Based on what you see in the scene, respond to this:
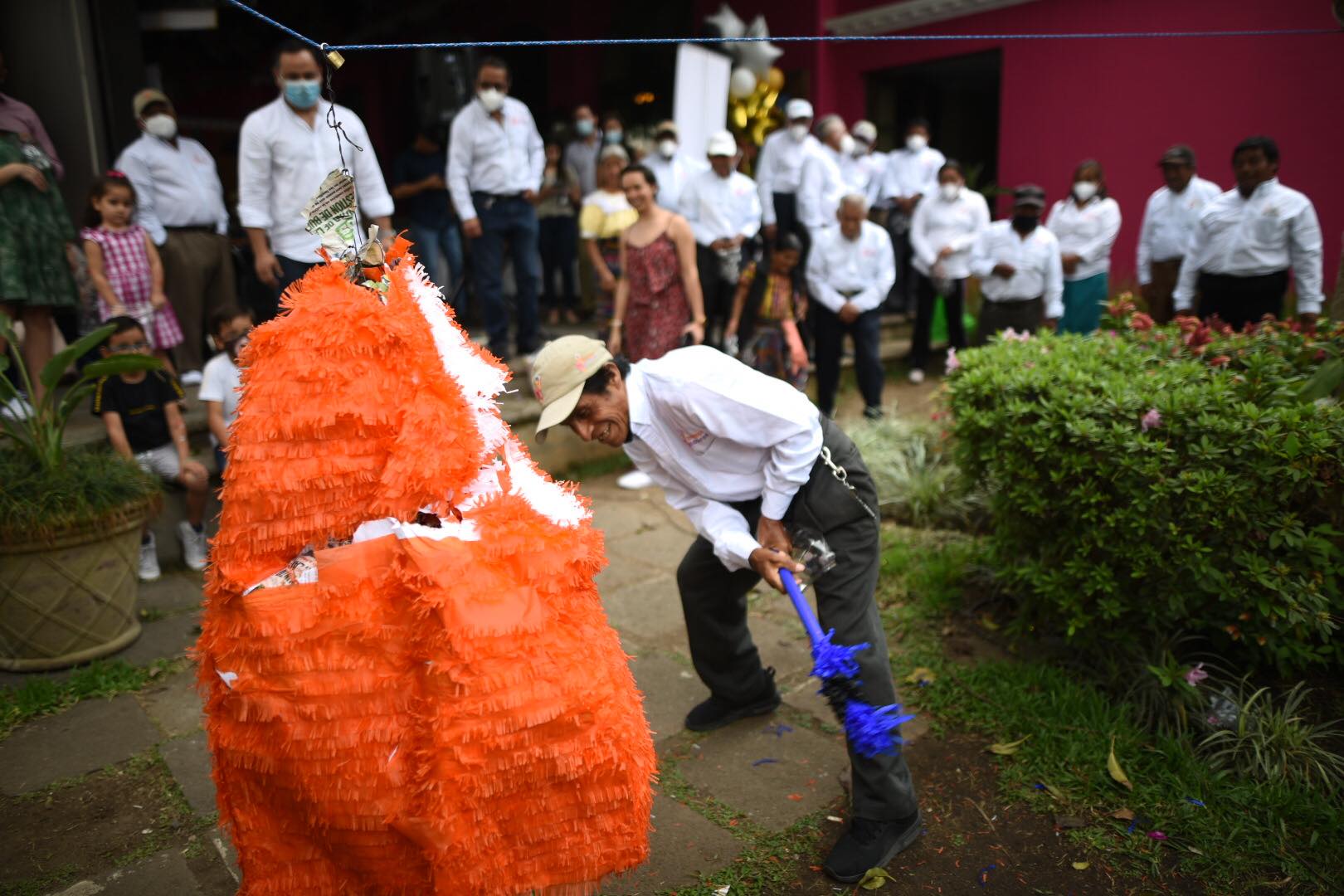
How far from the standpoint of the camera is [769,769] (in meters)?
2.99

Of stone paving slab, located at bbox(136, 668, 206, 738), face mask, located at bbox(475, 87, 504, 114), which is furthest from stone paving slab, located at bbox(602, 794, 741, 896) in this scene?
face mask, located at bbox(475, 87, 504, 114)

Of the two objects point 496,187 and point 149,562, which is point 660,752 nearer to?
point 149,562

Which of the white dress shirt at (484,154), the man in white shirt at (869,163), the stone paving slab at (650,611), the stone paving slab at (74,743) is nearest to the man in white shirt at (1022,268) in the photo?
the man in white shirt at (869,163)

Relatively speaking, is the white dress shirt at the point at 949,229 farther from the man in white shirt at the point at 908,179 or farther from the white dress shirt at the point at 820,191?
the white dress shirt at the point at 820,191

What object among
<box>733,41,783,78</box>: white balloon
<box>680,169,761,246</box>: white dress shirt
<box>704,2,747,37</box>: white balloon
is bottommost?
<box>680,169,761,246</box>: white dress shirt

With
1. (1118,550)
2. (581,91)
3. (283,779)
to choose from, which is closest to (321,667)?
(283,779)

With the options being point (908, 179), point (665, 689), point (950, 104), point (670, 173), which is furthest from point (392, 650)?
point (950, 104)

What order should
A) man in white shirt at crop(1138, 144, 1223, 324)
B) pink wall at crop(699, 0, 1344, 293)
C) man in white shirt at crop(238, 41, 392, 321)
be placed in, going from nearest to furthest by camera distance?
man in white shirt at crop(238, 41, 392, 321) < man in white shirt at crop(1138, 144, 1223, 324) < pink wall at crop(699, 0, 1344, 293)

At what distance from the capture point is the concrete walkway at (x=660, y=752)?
252 cm

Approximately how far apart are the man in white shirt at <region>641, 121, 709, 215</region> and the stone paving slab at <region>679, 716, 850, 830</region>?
17.2ft

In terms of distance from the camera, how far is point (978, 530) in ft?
16.0

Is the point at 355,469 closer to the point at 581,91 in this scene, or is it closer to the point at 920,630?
the point at 920,630

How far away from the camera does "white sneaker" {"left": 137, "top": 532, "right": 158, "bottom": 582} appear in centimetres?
450

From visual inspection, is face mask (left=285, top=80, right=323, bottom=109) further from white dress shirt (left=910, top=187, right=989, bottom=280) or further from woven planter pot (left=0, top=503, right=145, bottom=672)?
white dress shirt (left=910, top=187, right=989, bottom=280)
